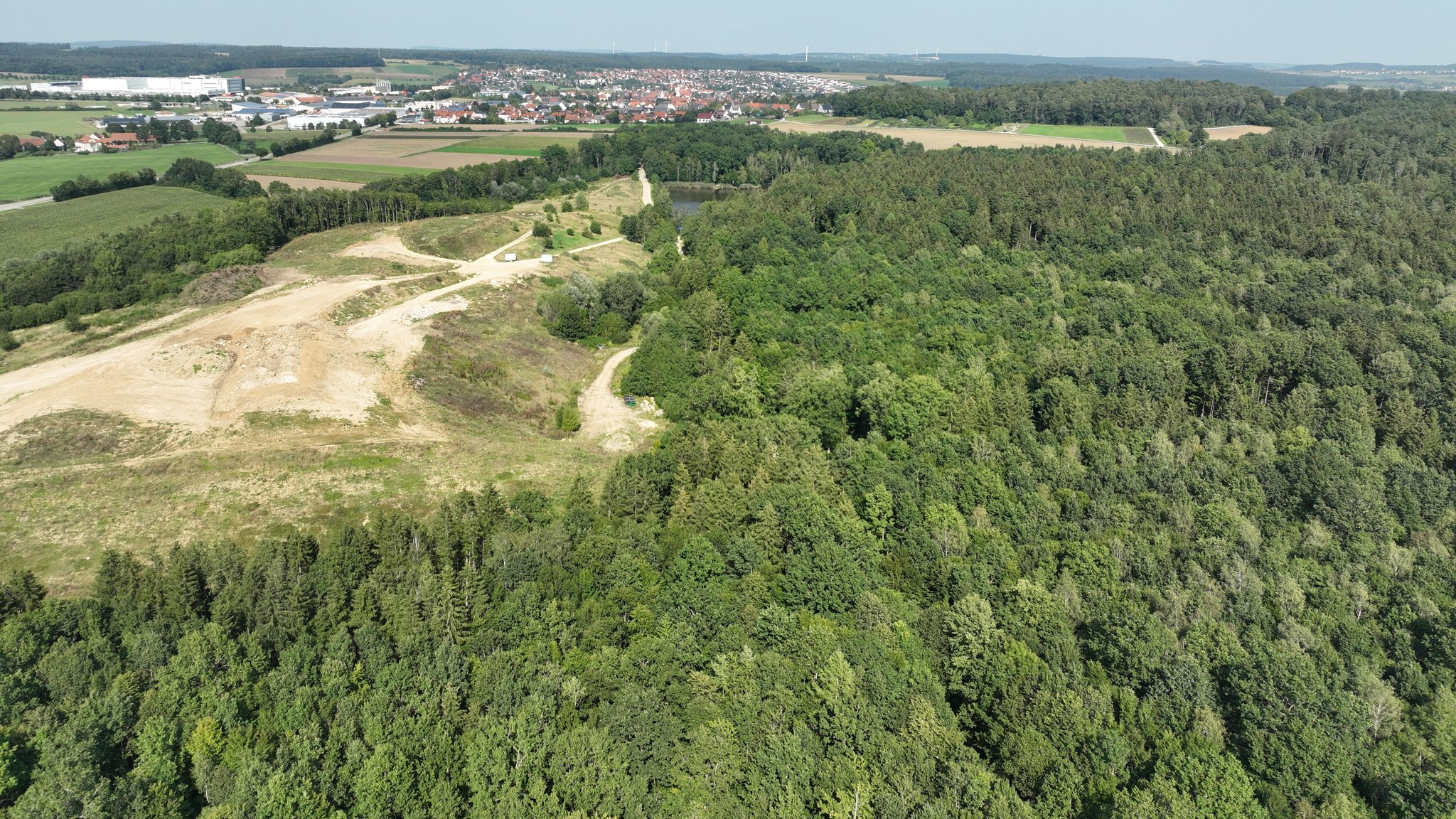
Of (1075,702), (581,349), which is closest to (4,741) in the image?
(1075,702)

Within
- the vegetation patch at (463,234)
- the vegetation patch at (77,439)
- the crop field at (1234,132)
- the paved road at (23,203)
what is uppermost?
the crop field at (1234,132)

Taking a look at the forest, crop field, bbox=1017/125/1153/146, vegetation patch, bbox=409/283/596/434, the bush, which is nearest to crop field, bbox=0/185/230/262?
vegetation patch, bbox=409/283/596/434

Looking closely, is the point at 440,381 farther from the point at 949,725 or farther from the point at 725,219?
the point at 725,219

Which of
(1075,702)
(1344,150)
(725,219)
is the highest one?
(1344,150)

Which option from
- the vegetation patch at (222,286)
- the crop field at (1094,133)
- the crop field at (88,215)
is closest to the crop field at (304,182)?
the crop field at (88,215)

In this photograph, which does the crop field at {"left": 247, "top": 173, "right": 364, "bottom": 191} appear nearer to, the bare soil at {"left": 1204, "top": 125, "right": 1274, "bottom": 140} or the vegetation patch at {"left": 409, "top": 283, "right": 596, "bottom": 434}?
the vegetation patch at {"left": 409, "top": 283, "right": 596, "bottom": 434}

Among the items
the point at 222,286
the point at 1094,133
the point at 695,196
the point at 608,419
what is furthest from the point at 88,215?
the point at 1094,133

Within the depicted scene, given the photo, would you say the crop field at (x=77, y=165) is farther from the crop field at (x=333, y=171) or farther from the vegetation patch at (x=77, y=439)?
the vegetation patch at (x=77, y=439)
